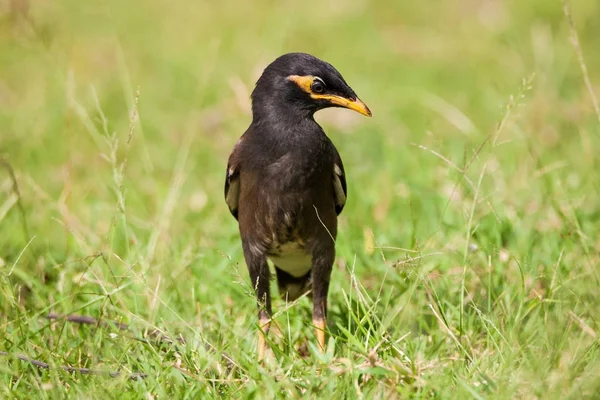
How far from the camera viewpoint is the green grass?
3.83m

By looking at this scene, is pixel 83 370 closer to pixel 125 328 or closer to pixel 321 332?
pixel 125 328

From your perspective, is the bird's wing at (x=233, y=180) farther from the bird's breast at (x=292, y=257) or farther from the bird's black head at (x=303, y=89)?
the bird's breast at (x=292, y=257)

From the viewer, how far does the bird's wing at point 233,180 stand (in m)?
4.73

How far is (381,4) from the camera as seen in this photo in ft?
42.1

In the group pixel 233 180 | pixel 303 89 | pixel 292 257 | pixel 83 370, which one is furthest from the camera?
pixel 292 257

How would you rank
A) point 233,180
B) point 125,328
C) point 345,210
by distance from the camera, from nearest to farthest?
point 125,328 < point 233,180 < point 345,210

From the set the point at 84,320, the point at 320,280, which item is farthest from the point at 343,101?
the point at 84,320

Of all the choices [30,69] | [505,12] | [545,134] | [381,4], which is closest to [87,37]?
[30,69]

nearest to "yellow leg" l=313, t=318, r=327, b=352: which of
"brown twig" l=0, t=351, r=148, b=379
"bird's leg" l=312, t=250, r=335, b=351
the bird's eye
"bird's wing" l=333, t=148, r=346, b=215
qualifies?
"bird's leg" l=312, t=250, r=335, b=351

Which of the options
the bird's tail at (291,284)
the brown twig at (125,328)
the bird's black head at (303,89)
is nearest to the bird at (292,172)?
the bird's black head at (303,89)

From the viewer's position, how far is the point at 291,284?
209 inches

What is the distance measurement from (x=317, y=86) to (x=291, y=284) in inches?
55.3

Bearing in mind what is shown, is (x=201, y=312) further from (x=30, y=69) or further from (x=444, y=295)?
(x=30, y=69)

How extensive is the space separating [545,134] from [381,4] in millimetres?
5734
